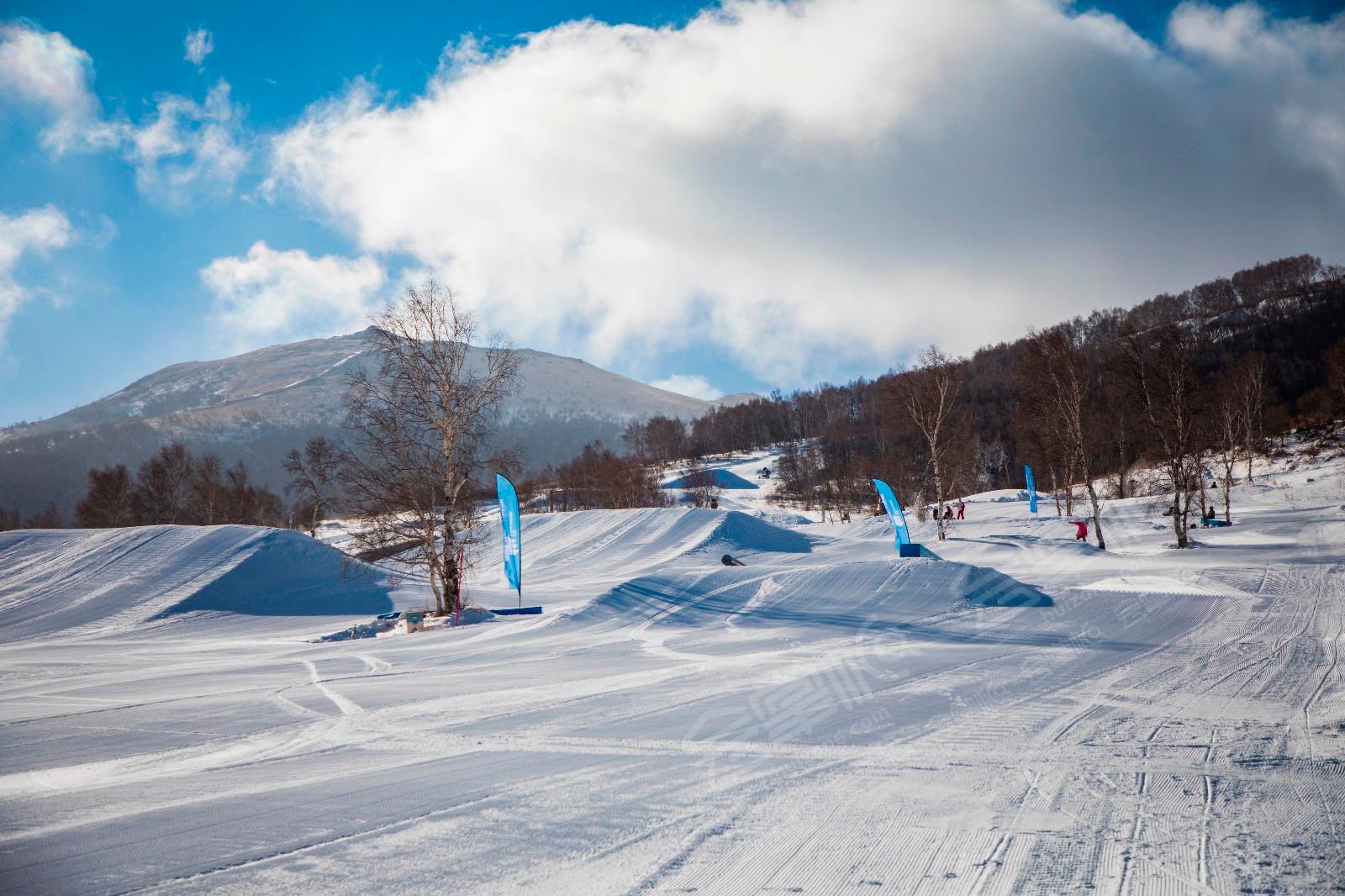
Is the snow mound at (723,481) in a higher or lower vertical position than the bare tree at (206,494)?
lower

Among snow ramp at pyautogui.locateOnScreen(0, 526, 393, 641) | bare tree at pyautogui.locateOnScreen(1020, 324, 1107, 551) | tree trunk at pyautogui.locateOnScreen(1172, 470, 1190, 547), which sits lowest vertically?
tree trunk at pyautogui.locateOnScreen(1172, 470, 1190, 547)

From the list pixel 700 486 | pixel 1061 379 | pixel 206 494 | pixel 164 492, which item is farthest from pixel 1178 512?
pixel 164 492

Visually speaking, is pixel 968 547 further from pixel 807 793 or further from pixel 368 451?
pixel 807 793

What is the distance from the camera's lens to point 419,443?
15688mm

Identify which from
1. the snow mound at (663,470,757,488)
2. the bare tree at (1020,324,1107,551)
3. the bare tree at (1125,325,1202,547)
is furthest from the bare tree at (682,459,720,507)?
the bare tree at (1125,325,1202,547)

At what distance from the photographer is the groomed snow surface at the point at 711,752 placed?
3068 mm

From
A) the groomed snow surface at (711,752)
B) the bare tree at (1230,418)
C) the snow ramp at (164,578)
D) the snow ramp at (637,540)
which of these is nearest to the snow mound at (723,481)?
the bare tree at (1230,418)

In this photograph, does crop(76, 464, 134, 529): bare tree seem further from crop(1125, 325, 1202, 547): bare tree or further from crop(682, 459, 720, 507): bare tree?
crop(1125, 325, 1202, 547): bare tree

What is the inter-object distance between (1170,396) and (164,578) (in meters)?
31.5

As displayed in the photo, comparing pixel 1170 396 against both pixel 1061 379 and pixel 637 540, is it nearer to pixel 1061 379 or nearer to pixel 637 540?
pixel 1061 379

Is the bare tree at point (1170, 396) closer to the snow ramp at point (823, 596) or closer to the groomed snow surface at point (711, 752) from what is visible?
the groomed snow surface at point (711, 752)

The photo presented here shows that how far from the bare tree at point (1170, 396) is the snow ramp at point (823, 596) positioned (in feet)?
44.7

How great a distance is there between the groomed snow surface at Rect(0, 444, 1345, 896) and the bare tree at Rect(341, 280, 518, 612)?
10.7 ft

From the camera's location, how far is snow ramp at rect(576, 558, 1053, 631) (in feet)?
41.6
